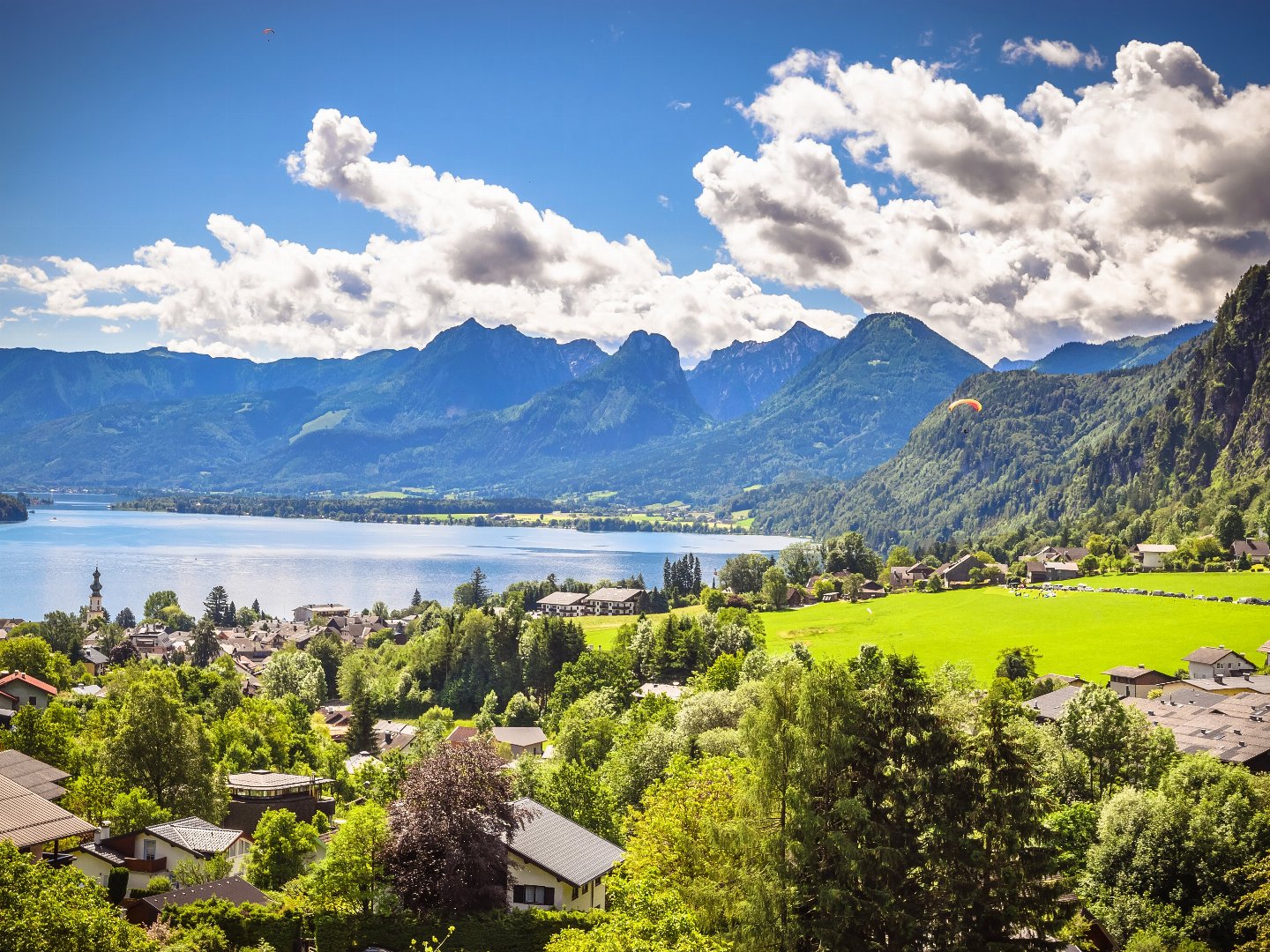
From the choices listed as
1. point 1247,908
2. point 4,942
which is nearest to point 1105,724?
point 1247,908

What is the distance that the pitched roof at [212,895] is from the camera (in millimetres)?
27016

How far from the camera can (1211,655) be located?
64.8 meters

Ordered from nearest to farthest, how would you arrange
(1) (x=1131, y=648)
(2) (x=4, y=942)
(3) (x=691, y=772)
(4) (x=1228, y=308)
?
(2) (x=4, y=942)
(3) (x=691, y=772)
(1) (x=1131, y=648)
(4) (x=1228, y=308)

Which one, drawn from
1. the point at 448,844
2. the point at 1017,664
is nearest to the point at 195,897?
the point at 448,844

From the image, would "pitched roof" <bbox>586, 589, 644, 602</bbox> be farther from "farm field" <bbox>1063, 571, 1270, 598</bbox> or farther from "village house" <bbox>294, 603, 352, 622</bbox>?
"farm field" <bbox>1063, 571, 1270, 598</bbox>

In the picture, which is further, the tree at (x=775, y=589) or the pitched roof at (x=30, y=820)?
the tree at (x=775, y=589)

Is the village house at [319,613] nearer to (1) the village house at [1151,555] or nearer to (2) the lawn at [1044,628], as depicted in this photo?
(2) the lawn at [1044,628]

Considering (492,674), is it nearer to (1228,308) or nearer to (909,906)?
(909,906)

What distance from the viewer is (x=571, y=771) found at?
133 ft

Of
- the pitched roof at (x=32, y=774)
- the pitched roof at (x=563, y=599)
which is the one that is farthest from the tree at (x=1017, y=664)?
the pitched roof at (x=563, y=599)

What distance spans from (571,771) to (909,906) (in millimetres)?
21573

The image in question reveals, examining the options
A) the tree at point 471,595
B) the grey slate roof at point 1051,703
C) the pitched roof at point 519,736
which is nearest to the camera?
the grey slate roof at point 1051,703

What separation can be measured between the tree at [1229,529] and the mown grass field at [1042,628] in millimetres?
16960

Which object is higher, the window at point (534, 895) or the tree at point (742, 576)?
the tree at point (742, 576)
